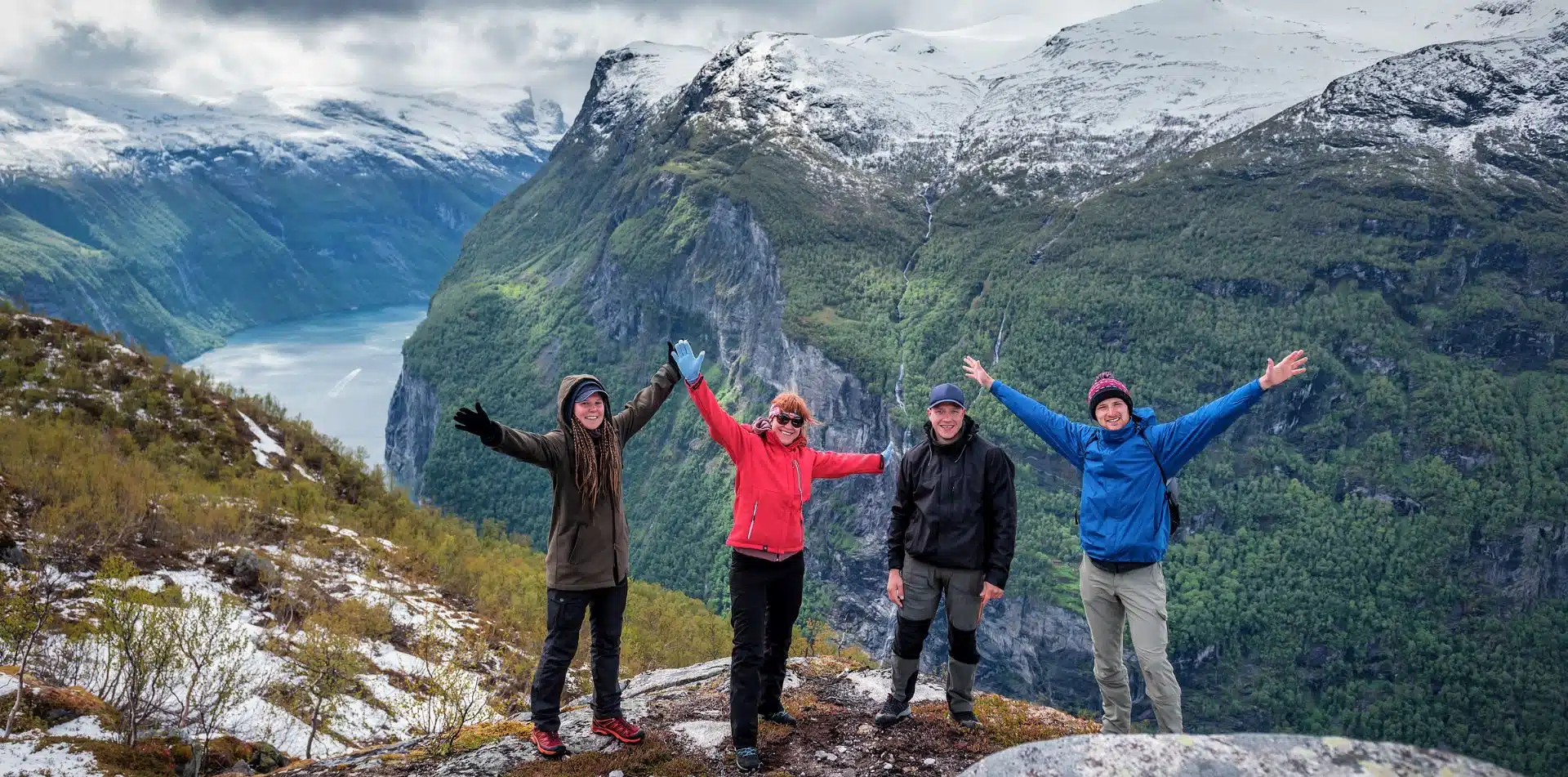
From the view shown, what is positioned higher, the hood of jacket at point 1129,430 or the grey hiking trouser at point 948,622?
the hood of jacket at point 1129,430

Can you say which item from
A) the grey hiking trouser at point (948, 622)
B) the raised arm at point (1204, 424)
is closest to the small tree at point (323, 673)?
the grey hiking trouser at point (948, 622)

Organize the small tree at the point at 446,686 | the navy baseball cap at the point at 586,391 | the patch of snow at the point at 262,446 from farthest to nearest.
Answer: the patch of snow at the point at 262,446, the small tree at the point at 446,686, the navy baseball cap at the point at 586,391

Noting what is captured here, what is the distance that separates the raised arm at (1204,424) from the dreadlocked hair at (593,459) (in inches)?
176

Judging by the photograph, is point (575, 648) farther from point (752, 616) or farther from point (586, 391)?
point (586, 391)

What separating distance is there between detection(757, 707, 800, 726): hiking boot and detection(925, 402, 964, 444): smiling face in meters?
2.87

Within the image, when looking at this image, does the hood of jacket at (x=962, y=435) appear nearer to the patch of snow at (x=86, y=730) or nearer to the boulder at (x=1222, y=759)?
the boulder at (x=1222, y=759)

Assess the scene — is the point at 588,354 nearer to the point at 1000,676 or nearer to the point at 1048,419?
the point at 1000,676

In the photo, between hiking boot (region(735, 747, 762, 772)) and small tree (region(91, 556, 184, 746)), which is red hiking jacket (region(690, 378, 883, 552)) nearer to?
hiking boot (region(735, 747, 762, 772))

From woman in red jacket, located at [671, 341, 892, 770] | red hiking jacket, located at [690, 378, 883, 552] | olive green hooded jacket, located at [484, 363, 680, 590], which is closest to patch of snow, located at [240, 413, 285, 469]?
olive green hooded jacket, located at [484, 363, 680, 590]

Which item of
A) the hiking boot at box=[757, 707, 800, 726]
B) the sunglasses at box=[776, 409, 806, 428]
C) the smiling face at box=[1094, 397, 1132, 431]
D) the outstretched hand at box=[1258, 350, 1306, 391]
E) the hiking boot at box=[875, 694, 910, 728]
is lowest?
the hiking boot at box=[757, 707, 800, 726]

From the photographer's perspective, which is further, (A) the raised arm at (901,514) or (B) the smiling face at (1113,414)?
(A) the raised arm at (901,514)

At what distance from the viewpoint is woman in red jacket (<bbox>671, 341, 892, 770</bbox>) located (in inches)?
277

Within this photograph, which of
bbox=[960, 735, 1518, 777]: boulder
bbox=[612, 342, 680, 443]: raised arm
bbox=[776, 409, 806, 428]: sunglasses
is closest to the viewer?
bbox=[960, 735, 1518, 777]: boulder

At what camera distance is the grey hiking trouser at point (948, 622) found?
24.0 ft
